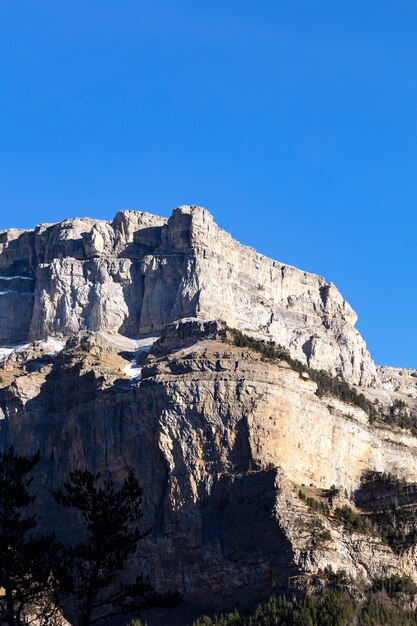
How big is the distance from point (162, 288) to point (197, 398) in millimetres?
35185

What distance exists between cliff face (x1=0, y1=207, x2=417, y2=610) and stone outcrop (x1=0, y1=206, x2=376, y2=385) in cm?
21

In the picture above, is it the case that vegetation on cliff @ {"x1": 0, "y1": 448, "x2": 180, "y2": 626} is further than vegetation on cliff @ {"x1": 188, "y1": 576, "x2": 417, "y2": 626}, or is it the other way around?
vegetation on cliff @ {"x1": 188, "y1": 576, "x2": 417, "y2": 626}

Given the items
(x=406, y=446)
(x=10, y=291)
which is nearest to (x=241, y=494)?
(x=406, y=446)

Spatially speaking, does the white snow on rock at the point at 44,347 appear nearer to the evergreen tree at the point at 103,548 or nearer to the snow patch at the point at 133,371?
the snow patch at the point at 133,371

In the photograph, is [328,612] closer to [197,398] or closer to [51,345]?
[197,398]

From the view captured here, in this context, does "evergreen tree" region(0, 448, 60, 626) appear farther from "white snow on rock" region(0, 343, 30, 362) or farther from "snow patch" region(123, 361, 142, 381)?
"white snow on rock" region(0, 343, 30, 362)

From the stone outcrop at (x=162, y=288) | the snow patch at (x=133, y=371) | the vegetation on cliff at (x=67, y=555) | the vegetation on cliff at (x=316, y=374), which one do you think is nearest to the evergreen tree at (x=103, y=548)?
the vegetation on cliff at (x=67, y=555)

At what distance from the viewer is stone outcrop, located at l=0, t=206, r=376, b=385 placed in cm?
15400

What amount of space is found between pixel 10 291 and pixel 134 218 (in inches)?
683

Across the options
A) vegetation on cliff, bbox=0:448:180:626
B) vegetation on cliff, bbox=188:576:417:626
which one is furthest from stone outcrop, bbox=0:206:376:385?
vegetation on cliff, bbox=0:448:180:626

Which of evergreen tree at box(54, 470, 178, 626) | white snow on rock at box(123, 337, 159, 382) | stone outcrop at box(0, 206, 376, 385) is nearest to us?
evergreen tree at box(54, 470, 178, 626)

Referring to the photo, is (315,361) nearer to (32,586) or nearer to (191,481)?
(191,481)

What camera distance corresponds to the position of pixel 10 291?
167 meters

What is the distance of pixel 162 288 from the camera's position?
15512 centimetres
